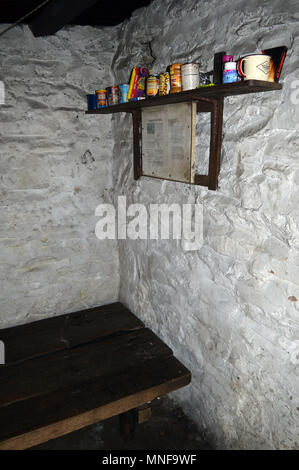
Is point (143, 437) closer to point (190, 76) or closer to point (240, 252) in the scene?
point (240, 252)

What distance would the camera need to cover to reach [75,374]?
177cm

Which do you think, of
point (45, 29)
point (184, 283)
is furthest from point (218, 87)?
point (45, 29)

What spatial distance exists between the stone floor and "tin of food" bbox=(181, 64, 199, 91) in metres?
1.77

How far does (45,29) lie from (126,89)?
58 centimetres

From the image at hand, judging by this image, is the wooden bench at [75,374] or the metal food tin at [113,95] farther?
the metal food tin at [113,95]

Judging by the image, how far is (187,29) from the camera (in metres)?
1.66

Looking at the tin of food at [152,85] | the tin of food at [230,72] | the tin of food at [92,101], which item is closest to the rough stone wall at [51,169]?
the tin of food at [92,101]

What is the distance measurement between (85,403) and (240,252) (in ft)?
3.24

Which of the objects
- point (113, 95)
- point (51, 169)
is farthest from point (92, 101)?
point (51, 169)

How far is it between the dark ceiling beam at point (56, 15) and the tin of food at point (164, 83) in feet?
1.46

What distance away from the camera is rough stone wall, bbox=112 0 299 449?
1.26 meters

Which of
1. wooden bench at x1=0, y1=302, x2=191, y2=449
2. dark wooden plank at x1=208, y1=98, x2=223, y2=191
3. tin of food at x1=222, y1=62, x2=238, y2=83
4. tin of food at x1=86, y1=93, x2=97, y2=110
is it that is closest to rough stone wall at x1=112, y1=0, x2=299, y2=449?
dark wooden plank at x1=208, y1=98, x2=223, y2=191

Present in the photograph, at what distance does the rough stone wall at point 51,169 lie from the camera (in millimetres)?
2104

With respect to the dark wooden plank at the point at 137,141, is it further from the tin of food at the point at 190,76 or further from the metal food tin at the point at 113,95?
the tin of food at the point at 190,76
